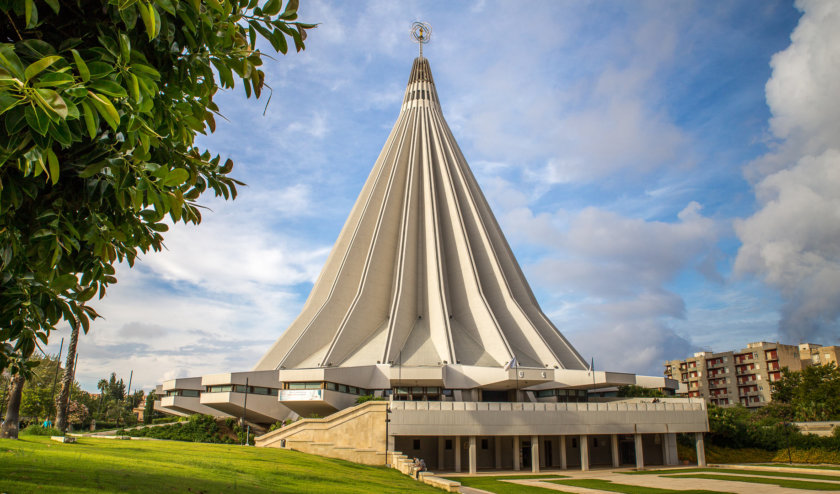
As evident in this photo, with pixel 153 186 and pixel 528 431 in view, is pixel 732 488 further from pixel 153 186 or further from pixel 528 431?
pixel 153 186

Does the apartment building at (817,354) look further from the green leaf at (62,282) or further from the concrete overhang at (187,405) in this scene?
the green leaf at (62,282)

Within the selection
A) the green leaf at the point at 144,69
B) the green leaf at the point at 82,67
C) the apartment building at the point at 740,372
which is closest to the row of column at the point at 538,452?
the green leaf at the point at 144,69

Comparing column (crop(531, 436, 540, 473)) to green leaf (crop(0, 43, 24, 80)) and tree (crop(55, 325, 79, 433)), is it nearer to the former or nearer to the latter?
tree (crop(55, 325, 79, 433))

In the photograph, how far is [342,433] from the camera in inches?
1050

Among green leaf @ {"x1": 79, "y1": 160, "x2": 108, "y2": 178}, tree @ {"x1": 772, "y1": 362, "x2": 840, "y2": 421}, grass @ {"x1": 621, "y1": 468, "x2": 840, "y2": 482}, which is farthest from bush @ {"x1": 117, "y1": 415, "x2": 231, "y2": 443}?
tree @ {"x1": 772, "y1": 362, "x2": 840, "y2": 421}

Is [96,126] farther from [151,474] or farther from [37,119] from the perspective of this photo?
[151,474]

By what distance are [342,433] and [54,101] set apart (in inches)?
1006

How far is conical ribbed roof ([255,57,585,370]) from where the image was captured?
43938 mm

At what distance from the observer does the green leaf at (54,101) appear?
305 centimetres

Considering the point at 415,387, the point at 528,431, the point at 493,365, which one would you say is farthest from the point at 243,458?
the point at 493,365

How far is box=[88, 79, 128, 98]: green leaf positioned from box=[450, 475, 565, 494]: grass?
19182 millimetres

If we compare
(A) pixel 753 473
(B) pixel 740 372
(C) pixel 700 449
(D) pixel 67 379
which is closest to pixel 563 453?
(A) pixel 753 473

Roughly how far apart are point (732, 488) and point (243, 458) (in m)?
17.9

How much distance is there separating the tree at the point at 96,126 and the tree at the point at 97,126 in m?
0.01
